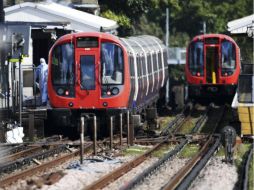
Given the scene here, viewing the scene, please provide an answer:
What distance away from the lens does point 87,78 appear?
21125 millimetres

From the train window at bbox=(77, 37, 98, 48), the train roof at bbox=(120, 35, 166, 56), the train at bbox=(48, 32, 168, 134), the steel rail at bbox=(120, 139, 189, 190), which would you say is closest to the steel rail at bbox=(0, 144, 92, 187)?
the steel rail at bbox=(120, 139, 189, 190)

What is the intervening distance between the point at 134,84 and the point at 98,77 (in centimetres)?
136

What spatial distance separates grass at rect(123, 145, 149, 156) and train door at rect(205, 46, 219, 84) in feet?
40.3

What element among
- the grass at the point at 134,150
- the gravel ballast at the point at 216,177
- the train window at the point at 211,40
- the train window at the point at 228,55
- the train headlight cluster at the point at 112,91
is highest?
the train window at the point at 211,40

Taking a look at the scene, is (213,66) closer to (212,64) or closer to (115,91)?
(212,64)

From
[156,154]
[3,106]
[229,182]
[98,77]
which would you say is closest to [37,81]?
[3,106]

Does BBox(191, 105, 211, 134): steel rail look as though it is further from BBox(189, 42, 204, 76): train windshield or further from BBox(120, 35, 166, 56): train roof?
BBox(120, 35, 166, 56): train roof

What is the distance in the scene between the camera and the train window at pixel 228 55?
30.7 meters

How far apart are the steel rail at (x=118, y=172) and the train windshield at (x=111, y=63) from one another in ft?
11.2

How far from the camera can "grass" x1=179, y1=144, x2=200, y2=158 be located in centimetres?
1767

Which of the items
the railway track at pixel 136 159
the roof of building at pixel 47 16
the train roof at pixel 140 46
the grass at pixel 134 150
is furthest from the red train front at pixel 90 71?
the roof of building at pixel 47 16

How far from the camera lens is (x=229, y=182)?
1377 centimetres

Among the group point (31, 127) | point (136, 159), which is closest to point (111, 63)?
point (31, 127)

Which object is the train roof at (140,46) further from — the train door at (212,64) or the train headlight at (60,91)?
the train headlight at (60,91)
